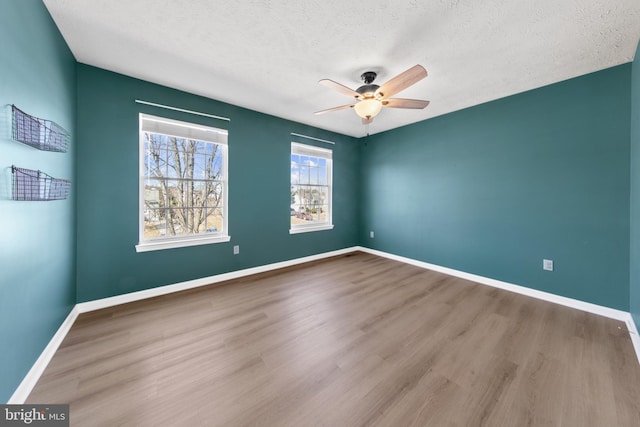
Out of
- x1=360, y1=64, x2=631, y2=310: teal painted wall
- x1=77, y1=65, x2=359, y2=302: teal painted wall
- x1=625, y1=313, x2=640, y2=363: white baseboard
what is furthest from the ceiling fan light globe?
x1=625, y1=313, x2=640, y2=363: white baseboard

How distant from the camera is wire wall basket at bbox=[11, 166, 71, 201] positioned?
1.27 meters

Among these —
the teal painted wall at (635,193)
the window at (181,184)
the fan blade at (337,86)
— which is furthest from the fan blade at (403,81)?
the window at (181,184)

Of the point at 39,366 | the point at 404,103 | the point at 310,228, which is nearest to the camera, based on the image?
the point at 39,366

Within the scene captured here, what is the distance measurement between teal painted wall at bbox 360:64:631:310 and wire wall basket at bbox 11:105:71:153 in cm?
440

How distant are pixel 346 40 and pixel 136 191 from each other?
9.09ft

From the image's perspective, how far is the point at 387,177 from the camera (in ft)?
14.9

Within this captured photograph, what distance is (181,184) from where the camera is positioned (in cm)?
297

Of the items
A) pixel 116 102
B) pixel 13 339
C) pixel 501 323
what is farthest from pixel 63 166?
pixel 501 323

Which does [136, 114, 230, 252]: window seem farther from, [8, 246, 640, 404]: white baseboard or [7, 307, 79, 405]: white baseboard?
[7, 307, 79, 405]: white baseboard

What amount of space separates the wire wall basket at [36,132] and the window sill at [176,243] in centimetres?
126

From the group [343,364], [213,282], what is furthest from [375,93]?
[213,282]

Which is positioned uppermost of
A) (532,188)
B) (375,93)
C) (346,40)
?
(346,40)

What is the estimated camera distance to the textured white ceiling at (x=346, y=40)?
163 cm

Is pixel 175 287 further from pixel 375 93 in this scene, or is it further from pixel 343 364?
pixel 375 93
